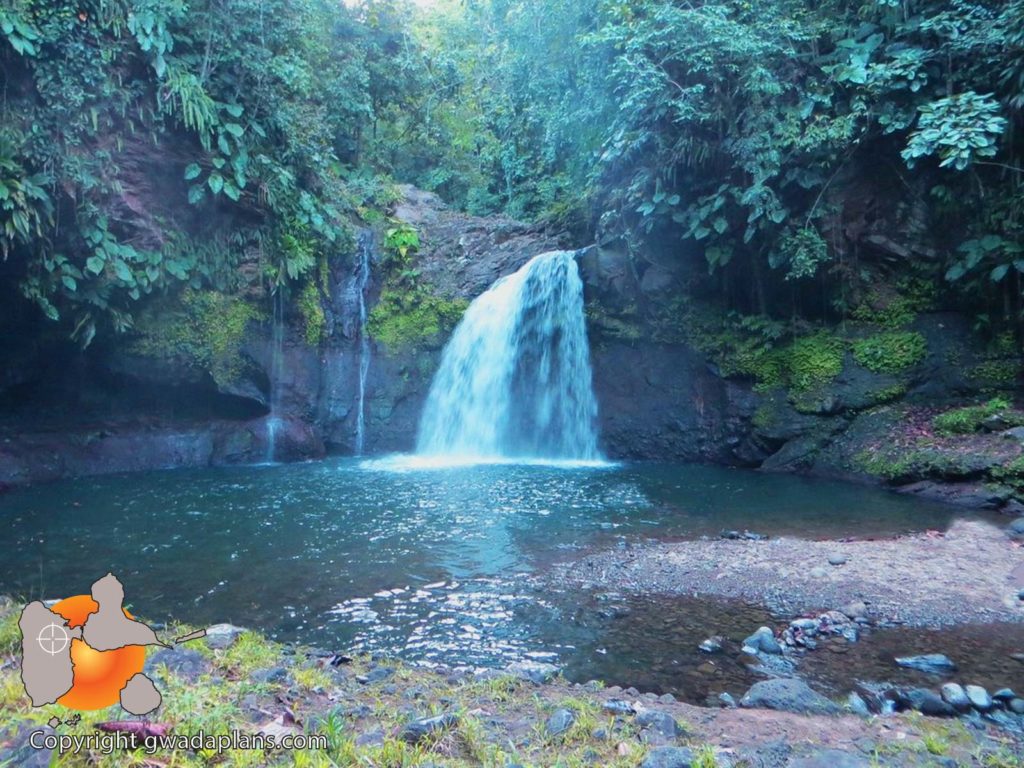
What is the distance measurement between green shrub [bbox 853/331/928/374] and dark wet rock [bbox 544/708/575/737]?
1074 cm

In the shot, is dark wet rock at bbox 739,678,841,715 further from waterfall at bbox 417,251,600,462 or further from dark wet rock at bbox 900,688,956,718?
waterfall at bbox 417,251,600,462

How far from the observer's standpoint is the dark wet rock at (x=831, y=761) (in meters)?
2.80

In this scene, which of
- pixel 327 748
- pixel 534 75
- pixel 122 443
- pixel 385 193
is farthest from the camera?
pixel 385 193

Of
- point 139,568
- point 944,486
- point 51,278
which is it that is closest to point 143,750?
point 139,568

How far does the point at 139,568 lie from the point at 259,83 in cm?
1008

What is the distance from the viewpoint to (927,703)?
4074 mm

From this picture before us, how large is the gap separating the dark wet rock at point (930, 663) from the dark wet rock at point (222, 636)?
14.1 ft

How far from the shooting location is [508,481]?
11242 mm

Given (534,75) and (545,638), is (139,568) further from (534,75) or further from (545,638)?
(534,75)

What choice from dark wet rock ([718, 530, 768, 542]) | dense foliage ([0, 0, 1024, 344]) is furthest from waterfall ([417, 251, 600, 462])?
dark wet rock ([718, 530, 768, 542])

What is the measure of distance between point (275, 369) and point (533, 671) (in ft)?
37.8

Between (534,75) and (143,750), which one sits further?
(534,75)

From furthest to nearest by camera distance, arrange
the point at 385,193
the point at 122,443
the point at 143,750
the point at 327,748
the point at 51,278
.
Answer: the point at 385,193
the point at 122,443
the point at 51,278
the point at 327,748
the point at 143,750

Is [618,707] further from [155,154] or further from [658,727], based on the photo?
[155,154]
